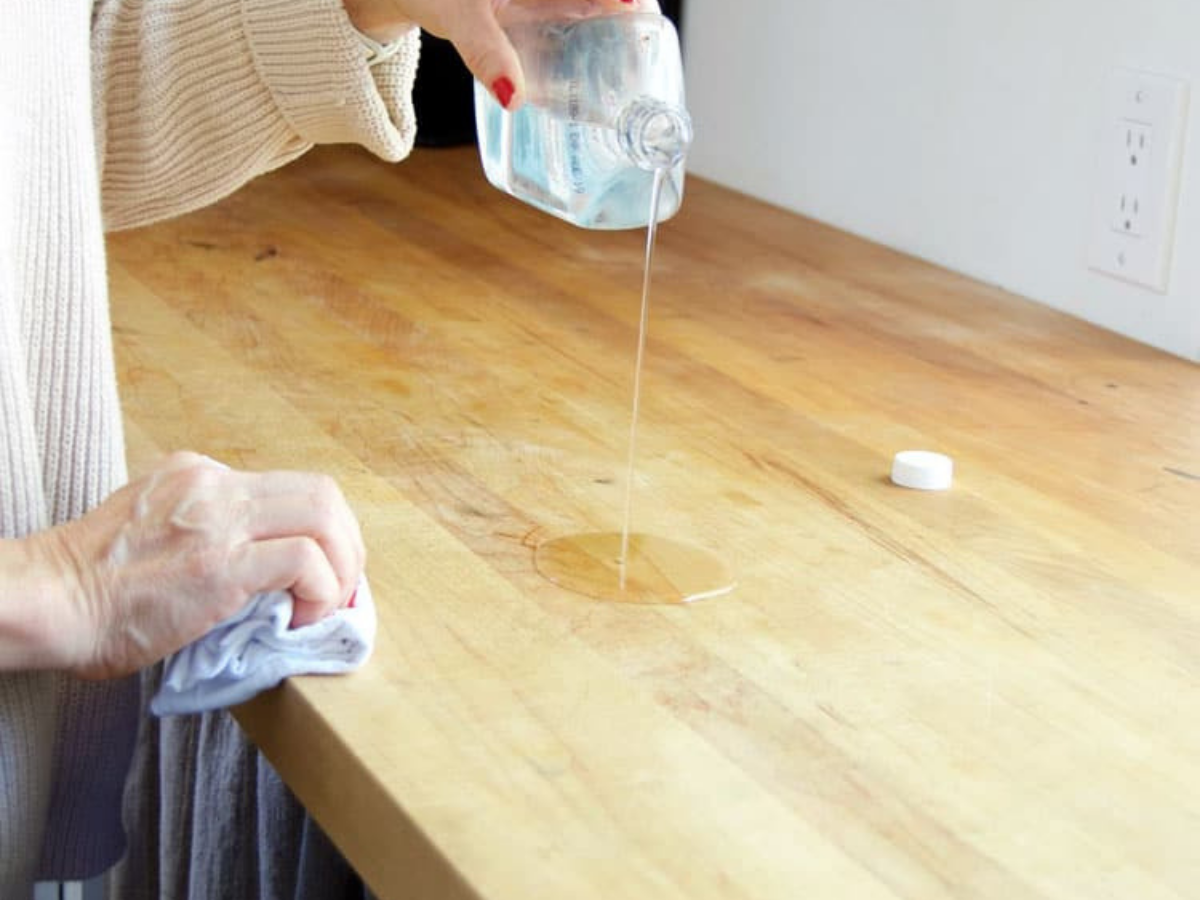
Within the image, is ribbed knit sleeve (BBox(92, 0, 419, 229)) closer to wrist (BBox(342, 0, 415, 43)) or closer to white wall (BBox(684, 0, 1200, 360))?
wrist (BBox(342, 0, 415, 43))

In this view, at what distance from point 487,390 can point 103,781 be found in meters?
0.39

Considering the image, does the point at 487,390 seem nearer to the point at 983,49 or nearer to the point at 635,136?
the point at 635,136

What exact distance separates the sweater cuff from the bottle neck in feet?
0.60

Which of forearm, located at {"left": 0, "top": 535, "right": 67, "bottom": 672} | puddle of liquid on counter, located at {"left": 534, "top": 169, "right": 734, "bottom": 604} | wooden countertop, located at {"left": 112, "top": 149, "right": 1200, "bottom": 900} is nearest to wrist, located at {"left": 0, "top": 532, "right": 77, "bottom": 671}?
forearm, located at {"left": 0, "top": 535, "right": 67, "bottom": 672}

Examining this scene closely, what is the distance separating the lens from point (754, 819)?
750 mm

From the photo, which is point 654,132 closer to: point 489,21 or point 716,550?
point 489,21

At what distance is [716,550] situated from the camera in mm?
1030

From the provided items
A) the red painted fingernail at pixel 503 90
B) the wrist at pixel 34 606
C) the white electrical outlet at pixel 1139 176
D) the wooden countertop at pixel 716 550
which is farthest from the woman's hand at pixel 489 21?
the white electrical outlet at pixel 1139 176

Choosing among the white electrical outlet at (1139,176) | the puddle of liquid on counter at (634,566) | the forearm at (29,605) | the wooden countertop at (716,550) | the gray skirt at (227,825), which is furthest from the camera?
the white electrical outlet at (1139,176)

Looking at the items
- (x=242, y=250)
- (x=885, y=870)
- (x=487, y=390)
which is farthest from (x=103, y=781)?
(x=242, y=250)

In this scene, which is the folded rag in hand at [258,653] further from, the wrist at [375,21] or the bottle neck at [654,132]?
the wrist at [375,21]

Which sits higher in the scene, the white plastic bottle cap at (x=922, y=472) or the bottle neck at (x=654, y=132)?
the bottle neck at (x=654, y=132)

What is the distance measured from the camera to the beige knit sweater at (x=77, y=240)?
97cm

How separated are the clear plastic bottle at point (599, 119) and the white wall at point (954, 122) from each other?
58cm
